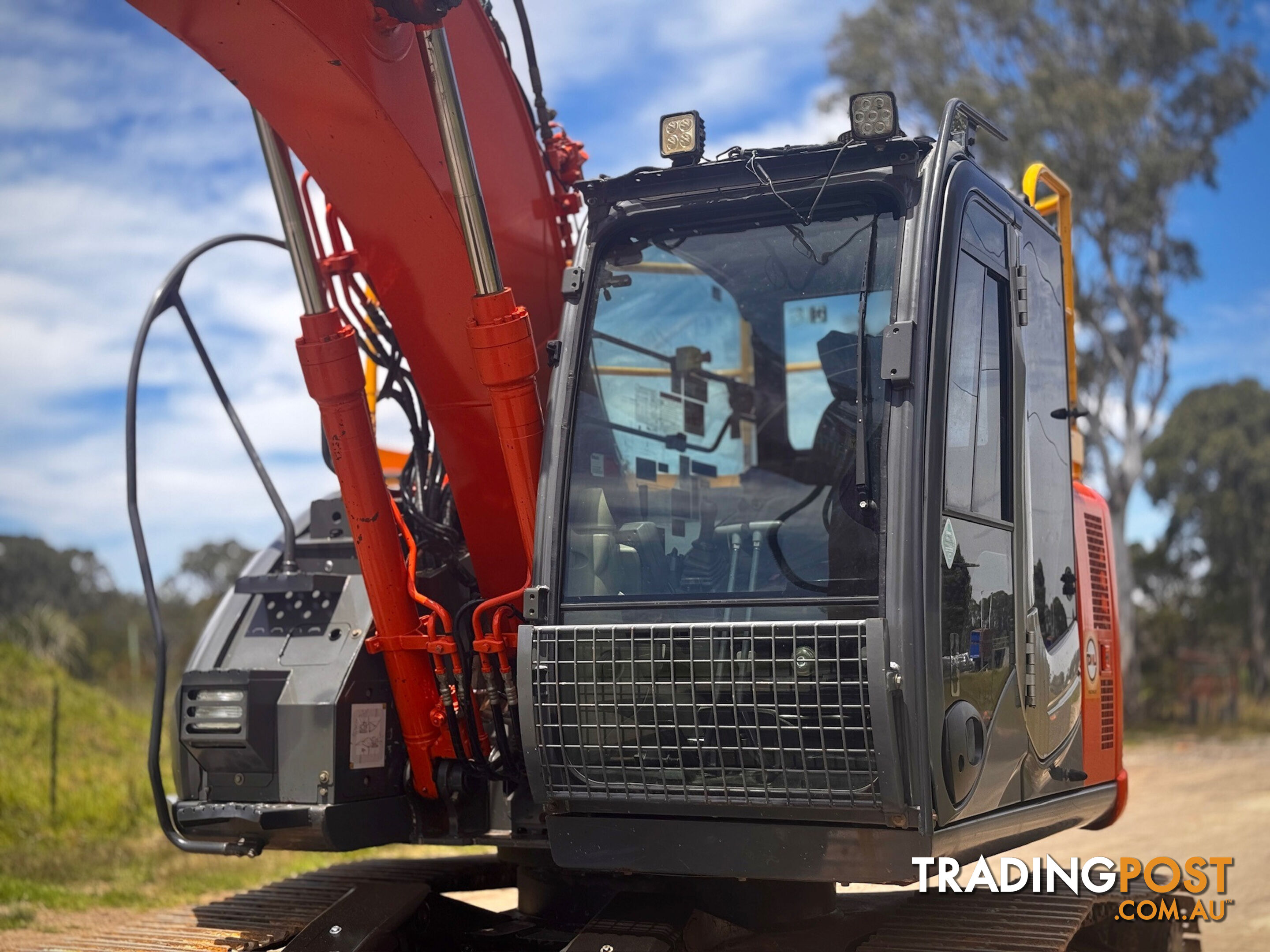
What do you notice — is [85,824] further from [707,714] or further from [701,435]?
[707,714]

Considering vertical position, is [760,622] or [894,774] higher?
[760,622]

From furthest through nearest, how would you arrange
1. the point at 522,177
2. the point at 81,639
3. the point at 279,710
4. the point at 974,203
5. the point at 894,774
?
the point at 81,639, the point at 522,177, the point at 279,710, the point at 974,203, the point at 894,774

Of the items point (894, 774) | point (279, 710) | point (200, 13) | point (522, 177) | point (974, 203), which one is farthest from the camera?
point (522, 177)

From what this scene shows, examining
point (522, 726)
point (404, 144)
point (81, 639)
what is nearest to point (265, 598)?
point (522, 726)

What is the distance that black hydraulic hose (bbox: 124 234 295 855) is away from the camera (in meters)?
4.27

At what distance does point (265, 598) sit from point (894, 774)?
2265mm

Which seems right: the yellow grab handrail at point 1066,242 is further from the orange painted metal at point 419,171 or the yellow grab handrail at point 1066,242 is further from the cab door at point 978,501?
the orange painted metal at point 419,171

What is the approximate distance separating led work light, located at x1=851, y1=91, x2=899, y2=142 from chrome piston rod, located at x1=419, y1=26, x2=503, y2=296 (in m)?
1.06

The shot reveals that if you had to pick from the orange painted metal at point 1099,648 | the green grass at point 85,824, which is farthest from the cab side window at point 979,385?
the green grass at point 85,824

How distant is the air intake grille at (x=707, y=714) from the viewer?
129 inches

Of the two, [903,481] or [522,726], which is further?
[522,726]

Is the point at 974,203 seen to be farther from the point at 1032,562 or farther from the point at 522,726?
the point at 522,726

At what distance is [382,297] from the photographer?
13.9ft

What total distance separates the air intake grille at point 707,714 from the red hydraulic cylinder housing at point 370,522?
2.27 feet
